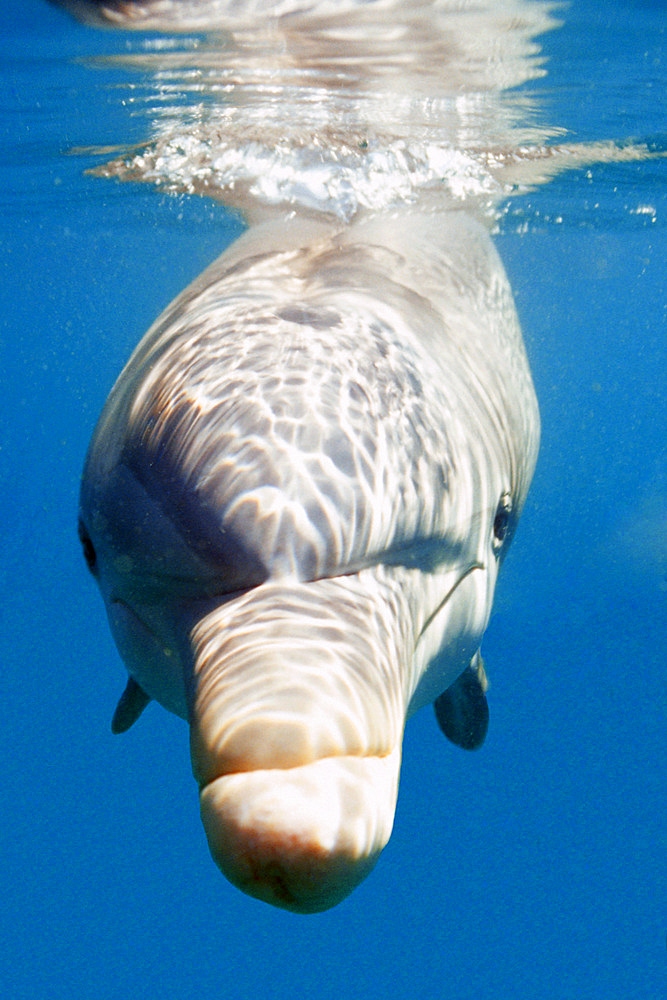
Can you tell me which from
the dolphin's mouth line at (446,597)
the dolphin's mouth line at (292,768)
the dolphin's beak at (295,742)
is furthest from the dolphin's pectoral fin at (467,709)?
the dolphin's mouth line at (292,768)

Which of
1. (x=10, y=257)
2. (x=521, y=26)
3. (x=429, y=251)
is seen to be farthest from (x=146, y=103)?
(x=10, y=257)

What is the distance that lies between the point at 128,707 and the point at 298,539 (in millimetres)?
2568

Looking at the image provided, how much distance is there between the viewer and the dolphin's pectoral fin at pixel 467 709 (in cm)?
486

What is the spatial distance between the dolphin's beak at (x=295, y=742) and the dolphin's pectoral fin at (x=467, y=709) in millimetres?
2803

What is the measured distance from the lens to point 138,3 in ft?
20.2

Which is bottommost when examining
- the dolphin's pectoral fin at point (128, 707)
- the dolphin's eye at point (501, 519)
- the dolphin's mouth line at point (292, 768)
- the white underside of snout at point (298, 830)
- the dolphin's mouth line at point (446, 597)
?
the dolphin's pectoral fin at point (128, 707)

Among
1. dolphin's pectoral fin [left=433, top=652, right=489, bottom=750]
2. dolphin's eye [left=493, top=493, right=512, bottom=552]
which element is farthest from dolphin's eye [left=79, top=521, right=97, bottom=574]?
dolphin's pectoral fin [left=433, top=652, right=489, bottom=750]

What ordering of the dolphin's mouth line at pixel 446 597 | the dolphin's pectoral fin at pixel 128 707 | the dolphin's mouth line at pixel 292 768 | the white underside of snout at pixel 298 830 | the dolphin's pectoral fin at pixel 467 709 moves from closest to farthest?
1. the white underside of snout at pixel 298 830
2. the dolphin's mouth line at pixel 292 768
3. the dolphin's mouth line at pixel 446 597
4. the dolphin's pectoral fin at pixel 128 707
5. the dolphin's pectoral fin at pixel 467 709

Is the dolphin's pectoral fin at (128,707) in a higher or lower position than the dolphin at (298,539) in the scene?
lower

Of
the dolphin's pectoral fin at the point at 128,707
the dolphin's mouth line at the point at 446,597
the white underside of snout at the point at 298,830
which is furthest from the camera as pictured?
the dolphin's pectoral fin at the point at 128,707

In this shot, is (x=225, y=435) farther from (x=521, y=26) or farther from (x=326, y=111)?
(x=326, y=111)

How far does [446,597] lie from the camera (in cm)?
288

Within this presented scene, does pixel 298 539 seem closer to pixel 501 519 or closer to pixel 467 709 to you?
pixel 501 519

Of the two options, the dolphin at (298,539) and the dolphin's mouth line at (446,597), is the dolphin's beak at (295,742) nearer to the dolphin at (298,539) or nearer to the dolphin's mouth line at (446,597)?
the dolphin at (298,539)
